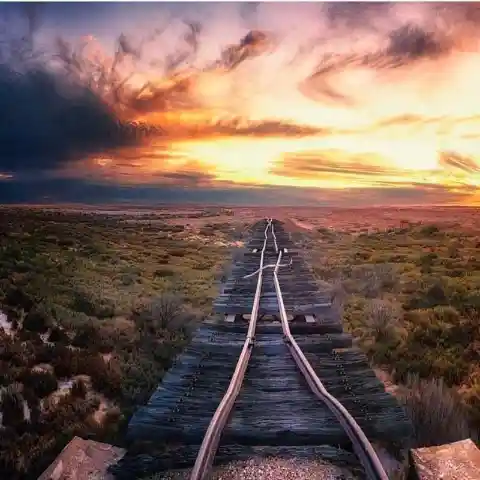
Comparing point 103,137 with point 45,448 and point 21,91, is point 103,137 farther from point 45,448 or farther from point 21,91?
point 45,448

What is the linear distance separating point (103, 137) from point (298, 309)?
6.87 feet

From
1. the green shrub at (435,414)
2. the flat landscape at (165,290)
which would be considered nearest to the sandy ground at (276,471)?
the green shrub at (435,414)

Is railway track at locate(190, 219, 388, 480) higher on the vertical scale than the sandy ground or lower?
higher

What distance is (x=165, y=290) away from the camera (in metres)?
3.80

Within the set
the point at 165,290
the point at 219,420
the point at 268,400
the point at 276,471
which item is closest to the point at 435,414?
the point at 268,400

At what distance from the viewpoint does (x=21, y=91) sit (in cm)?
379

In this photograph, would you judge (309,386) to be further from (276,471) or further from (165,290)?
(165,290)

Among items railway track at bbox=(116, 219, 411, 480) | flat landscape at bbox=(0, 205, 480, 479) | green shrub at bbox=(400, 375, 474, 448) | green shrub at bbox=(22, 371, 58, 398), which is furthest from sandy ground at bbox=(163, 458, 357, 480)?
green shrub at bbox=(22, 371, 58, 398)

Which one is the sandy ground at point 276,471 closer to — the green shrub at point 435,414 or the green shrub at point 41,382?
the green shrub at point 435,414

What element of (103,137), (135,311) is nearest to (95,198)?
(103,137)

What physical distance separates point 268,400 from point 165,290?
1.21 meters

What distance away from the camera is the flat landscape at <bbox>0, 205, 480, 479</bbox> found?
11.8 feet

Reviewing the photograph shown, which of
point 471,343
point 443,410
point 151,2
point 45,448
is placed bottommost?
point 45,448

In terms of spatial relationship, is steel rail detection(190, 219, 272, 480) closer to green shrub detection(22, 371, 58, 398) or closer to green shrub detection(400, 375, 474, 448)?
green shrub detection(400, 375, 474, 448)
